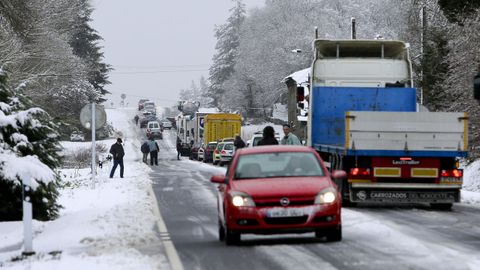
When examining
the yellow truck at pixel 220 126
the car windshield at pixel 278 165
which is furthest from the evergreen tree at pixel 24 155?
the yellow truck at pixel 220 126

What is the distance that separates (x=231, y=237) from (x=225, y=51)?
434 feet

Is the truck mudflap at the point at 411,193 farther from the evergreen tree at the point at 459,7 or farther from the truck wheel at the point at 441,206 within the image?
the evergreen tree at the point at 459,7

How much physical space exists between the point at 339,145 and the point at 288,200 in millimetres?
7785

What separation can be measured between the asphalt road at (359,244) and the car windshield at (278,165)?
933 millimetres

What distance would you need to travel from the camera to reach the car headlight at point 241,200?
11789 mm

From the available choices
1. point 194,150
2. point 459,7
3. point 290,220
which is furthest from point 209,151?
point 290,220

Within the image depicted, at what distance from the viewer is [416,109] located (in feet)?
69.4

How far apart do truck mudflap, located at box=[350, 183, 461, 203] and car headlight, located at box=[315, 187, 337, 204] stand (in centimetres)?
673

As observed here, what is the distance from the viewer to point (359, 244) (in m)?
12.0

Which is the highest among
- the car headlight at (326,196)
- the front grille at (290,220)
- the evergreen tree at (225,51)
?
the evergreen tree at (225,51)

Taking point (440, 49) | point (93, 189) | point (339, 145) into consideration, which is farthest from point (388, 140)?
point (440, 49)

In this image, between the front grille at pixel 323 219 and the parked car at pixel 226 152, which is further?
the parked car at pixel 226 152

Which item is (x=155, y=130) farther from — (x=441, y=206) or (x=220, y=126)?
(x=441, y=206)

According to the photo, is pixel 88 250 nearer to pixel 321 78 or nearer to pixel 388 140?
pixel 388 140
